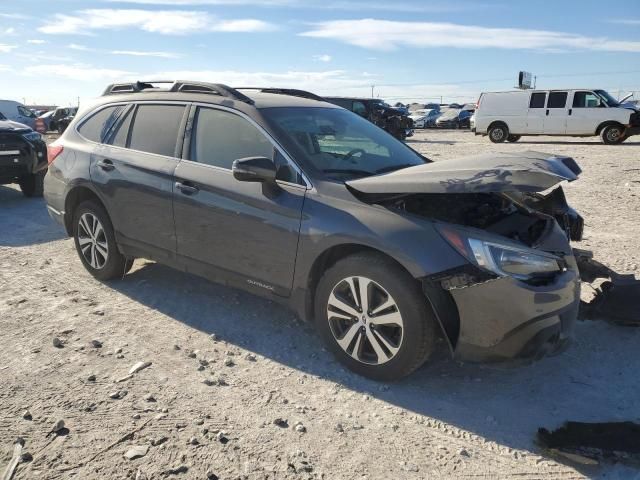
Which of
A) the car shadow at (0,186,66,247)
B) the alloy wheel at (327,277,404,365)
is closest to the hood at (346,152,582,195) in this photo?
the alloy wheel at (327,277,404,365)

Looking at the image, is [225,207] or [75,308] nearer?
[225,207]

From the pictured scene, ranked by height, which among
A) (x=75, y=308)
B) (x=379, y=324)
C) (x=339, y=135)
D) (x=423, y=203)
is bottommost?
(x=75, y=308)

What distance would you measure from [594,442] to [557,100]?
2055cm

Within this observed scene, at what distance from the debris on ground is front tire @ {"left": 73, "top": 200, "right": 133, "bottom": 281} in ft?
12.4

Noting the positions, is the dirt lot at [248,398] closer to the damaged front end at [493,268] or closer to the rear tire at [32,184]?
the damaged front end at [493,268]

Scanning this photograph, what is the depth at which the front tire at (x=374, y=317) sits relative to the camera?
10.3 feet

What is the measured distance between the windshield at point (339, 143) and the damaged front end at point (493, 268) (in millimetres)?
461

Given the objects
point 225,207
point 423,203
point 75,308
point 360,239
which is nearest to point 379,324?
point 360,239

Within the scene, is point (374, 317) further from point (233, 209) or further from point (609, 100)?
point (609, 100)

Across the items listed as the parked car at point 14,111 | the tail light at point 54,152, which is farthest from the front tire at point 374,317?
the parked car at point 14,111

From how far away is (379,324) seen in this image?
10.8 feet

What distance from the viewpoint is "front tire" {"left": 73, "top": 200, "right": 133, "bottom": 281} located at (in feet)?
16.1

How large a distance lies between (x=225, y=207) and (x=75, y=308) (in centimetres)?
171

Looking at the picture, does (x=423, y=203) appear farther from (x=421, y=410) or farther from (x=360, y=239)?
(x=421, y=410)
